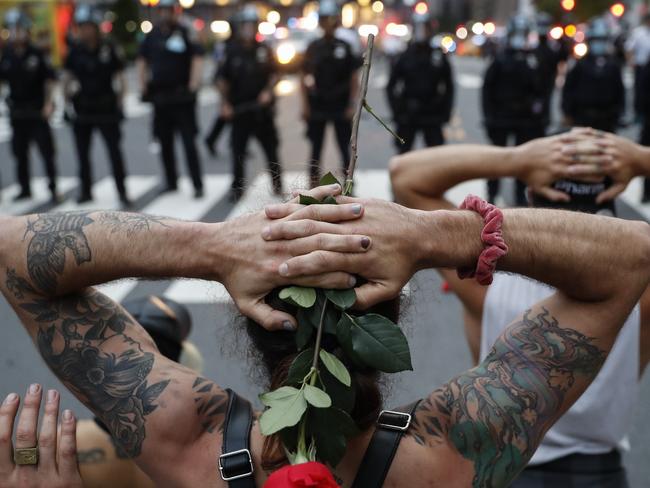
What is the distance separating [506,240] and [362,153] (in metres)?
9.72

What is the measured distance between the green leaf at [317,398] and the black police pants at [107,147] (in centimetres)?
707

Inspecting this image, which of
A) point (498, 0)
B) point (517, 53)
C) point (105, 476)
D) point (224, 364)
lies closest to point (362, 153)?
point (517, 53)

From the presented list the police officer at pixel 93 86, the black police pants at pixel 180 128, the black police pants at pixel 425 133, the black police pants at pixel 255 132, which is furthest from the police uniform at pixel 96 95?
the black police pants at pixel 425 133

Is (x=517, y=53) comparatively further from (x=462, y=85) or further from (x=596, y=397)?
(x=462, y=85)

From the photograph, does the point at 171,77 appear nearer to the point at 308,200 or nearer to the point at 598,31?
the point at 598,31

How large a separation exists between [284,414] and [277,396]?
41 millimetres

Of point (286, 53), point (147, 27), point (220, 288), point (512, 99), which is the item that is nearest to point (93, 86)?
point (220, 288)

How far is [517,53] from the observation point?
307 inches

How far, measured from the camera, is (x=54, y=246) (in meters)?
1.33

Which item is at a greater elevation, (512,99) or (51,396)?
(51,396)

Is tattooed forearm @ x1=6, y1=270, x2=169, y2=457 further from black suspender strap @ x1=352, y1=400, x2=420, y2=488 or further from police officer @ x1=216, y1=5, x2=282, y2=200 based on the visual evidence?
police officer @ x1=216, y1=5, x2=282, y2=200

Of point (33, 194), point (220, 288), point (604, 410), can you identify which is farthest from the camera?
point (33, 194)

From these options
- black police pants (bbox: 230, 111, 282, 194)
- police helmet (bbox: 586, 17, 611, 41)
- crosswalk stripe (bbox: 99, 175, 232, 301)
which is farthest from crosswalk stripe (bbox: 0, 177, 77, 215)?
police helmet (bbox: 586, 17, 611, 41)

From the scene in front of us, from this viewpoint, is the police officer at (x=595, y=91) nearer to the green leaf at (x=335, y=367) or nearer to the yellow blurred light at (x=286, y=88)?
the green leaf at (x=335, y=367)
